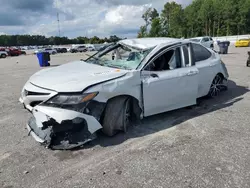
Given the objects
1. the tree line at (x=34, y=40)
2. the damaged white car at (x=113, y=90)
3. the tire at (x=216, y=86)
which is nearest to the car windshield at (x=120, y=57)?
the damaged white car at (x=113, y=90)

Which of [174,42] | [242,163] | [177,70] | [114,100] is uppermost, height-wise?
[174,42]

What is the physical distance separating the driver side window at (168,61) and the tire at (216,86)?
1656 mm

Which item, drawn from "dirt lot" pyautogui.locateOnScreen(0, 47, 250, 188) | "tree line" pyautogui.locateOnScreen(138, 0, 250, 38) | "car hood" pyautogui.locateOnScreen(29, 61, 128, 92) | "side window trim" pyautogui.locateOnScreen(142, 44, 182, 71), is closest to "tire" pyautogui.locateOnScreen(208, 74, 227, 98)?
"dirt lot" pyautogui.locateOnScreen(0, 47, 250, 188)

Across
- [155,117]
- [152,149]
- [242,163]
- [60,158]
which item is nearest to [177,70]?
[155,117]

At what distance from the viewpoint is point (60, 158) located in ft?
10.3

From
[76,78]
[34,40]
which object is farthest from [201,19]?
[76,78]

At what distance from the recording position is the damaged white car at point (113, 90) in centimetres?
320

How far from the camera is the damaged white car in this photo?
3203 millimetres

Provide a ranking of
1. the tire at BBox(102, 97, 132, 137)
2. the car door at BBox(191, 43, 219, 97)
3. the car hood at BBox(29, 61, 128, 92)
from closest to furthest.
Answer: the car hood at BBox(29, 61, 128, 92), the tire at BBox(102, 97, 132, 137), the car door at BBox(191, 43, 219, 97)

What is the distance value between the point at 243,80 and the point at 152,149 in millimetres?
6109

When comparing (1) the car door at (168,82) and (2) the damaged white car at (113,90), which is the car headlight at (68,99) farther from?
(1) the car door at (168,82)

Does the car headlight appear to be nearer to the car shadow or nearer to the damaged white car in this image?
the damaged white car

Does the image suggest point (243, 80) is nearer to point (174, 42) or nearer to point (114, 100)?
point (174, 42)

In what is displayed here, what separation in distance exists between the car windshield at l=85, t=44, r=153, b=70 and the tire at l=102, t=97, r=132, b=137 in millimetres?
645
